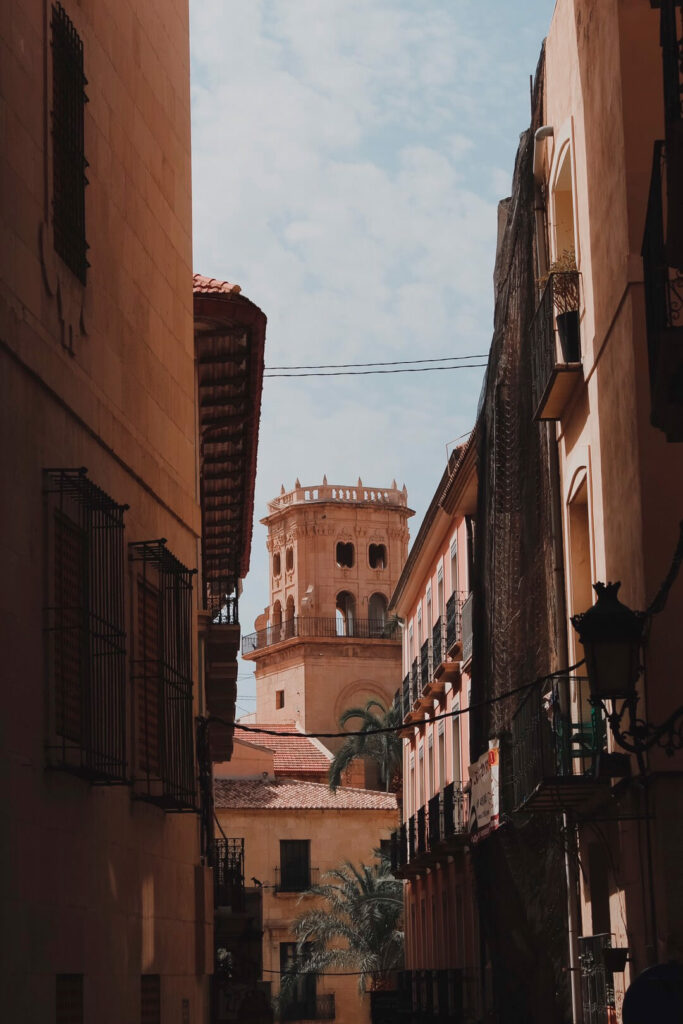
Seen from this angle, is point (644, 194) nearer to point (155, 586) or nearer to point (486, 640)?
point (155, 586)

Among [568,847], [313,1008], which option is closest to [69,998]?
[568,847]

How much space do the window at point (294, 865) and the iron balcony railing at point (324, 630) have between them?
68.6 feet

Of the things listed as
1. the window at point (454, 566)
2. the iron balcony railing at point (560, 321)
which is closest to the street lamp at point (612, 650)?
the iron balcony railing at point (560, 321)

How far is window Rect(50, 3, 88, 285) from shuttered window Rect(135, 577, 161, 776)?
8.20 ft

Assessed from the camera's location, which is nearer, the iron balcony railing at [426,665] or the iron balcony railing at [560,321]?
the iron balcony railing at [560,321]

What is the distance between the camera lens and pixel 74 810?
30.9 feet

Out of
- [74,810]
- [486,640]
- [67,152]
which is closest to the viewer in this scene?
[74,810]

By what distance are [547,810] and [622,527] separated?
111 inches

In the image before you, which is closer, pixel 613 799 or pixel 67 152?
pixel 67 152

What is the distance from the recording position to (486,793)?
17.7 metres

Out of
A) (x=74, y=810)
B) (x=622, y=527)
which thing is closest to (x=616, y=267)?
(x=622, y=527)

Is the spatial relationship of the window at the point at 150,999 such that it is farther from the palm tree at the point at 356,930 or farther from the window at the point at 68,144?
the palm tree at the point at 356,930

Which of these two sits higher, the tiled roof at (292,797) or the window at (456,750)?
the tiled roof at (292,797)

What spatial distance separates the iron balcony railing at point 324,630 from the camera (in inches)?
2842
